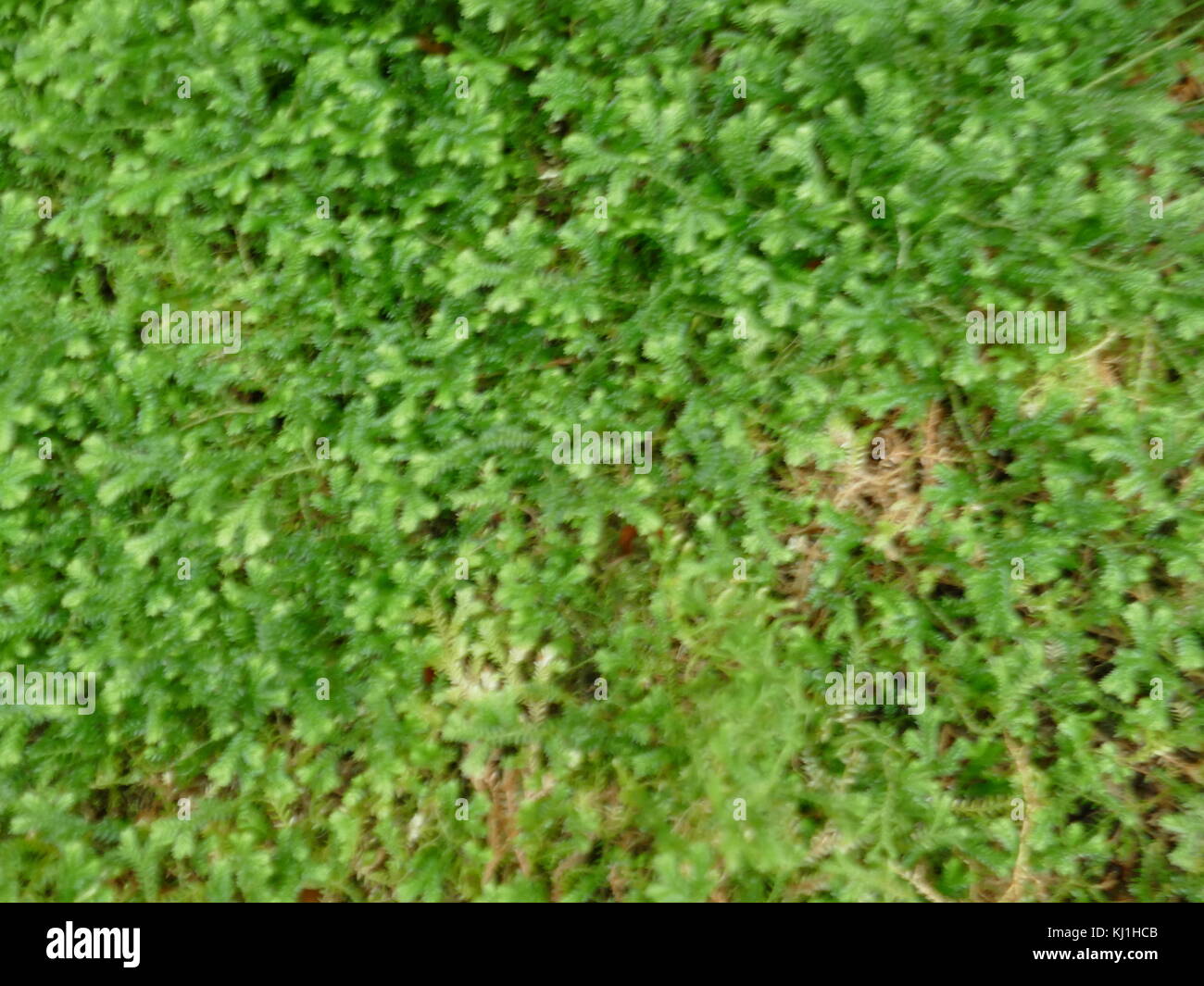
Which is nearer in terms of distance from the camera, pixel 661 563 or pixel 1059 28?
pixel 1059 28

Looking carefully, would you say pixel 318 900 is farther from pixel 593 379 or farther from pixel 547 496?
pixel 593 379

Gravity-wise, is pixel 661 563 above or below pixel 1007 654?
above

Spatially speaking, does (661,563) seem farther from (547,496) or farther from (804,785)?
(804,785)

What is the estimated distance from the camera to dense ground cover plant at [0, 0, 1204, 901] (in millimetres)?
3422

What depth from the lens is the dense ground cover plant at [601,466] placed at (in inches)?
135

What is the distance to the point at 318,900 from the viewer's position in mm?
3650

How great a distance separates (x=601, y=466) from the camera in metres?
3.78

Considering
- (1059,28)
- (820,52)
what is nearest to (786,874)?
(820,52)

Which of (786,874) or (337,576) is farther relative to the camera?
(337,576)

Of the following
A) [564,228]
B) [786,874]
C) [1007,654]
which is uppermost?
[564,228]

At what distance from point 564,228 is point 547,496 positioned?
3.85ft
